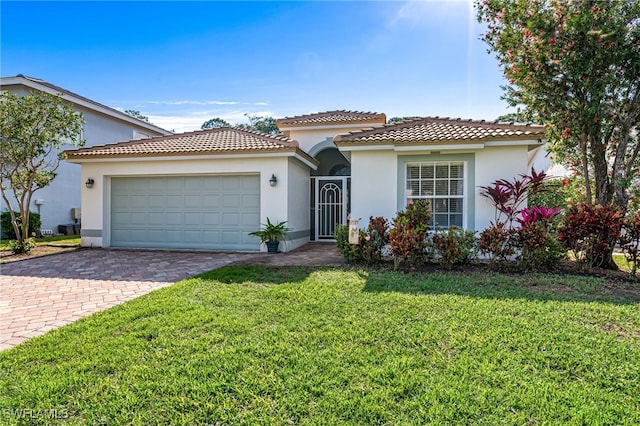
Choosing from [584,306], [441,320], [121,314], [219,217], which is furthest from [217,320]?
[219,217]

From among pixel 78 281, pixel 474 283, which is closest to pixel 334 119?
pixel 474 283

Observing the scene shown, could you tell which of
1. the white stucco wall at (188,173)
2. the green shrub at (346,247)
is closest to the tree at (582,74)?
the green shrub at (346,247)

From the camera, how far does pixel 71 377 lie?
364cm

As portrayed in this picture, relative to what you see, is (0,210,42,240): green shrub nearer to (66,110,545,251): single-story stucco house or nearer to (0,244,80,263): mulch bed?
(0,244,80,263): mulch bed

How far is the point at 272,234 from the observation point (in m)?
12.3

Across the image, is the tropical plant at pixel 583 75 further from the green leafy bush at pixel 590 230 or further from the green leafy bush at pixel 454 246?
the green leafy bush at pixel 454 246

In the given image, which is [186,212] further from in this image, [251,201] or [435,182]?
[435,182]

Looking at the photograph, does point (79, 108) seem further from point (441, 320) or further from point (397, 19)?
point (441, 320)

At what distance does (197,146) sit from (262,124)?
36538mm

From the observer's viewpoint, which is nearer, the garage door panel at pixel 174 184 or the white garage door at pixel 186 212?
the white garage door at pixel 186 212

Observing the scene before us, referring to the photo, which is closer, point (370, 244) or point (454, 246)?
point (454, 246)

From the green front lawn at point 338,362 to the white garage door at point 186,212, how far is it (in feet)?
22.4

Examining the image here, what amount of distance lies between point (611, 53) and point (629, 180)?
369cm

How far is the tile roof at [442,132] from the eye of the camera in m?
10.2
